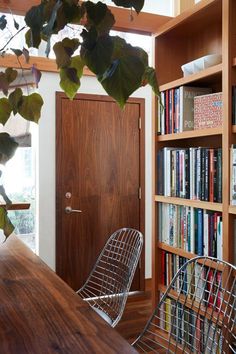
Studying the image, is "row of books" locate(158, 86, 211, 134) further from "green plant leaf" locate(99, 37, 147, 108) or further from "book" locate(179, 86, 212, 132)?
"green plant leaf" locate(99, 37, 147, 108)

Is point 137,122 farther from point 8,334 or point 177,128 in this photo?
point 8,334

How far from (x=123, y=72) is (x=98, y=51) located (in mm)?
38

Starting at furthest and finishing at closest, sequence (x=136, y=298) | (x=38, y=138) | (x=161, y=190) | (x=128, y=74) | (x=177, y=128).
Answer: (x=136, y=298)
(x=38, y=138)
(x=161, y=190)
(x=177, y=128)
(x=128, y=74)

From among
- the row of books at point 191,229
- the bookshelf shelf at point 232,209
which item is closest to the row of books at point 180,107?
the row of books at point 191,229

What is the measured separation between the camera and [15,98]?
0.59 metres

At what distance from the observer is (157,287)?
2479 millimetres

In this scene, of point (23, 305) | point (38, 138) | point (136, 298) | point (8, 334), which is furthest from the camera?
point (136, 298)

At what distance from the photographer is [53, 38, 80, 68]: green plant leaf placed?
492 millimetres

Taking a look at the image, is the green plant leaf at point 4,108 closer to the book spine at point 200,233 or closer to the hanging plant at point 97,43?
the hanging plant at point 97,43

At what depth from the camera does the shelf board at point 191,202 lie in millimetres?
1911

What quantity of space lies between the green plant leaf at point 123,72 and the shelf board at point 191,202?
5.03 ft

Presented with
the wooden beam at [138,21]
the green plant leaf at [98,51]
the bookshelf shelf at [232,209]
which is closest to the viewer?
the green plant leaf at [98,51]

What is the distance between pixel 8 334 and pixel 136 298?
9.47ft

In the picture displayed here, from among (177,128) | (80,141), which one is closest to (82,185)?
(80,141)
